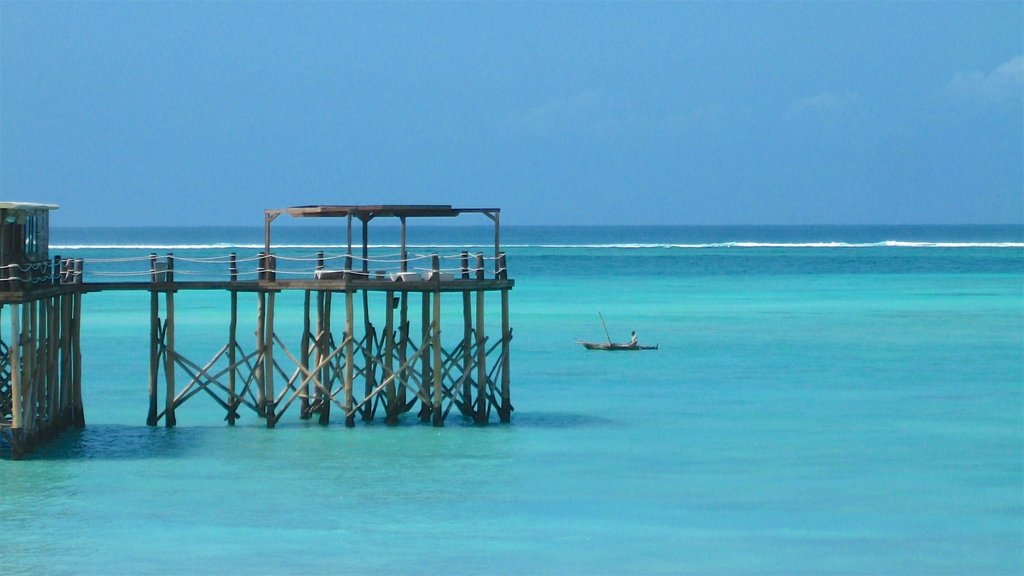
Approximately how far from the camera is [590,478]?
24.6 m

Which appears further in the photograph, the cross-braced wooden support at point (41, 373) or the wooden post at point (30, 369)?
the wooden post at point (30, 369)

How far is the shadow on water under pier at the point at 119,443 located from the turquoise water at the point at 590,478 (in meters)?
0.10

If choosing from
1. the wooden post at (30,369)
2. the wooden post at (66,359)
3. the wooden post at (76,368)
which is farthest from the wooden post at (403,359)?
the wooden post at (30,369)

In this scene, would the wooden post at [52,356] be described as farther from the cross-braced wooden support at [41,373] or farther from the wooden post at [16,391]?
the wooden post at [16,391]

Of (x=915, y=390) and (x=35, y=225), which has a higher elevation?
(x=35, y=225)

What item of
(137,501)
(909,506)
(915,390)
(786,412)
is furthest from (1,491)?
(915,390)

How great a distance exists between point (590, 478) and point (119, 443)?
28.3 ft

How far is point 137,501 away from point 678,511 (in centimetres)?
779

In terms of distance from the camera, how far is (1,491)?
2305 cm

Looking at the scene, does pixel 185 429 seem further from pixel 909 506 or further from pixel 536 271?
pixel 536 271

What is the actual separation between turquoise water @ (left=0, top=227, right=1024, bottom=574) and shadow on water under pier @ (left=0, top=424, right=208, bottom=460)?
0.32ft

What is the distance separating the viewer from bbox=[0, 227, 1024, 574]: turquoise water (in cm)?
1986

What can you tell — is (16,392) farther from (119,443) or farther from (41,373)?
(119,443)

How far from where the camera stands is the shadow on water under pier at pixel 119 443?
26.2 meters
